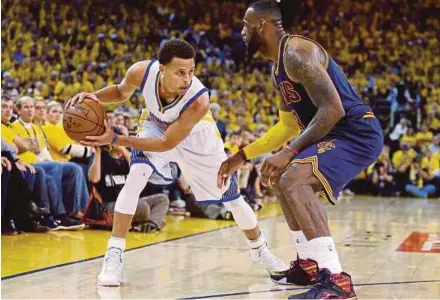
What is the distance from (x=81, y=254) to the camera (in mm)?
5762

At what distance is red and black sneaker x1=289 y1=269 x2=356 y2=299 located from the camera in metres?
3.74

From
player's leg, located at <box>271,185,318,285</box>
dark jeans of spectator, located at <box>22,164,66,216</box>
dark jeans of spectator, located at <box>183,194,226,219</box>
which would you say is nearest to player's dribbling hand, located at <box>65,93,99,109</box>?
player's leg, located at <box>271,185,318,285</box>

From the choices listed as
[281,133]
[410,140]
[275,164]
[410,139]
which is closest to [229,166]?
[275,164]

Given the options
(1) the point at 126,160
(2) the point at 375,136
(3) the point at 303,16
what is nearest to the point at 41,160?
(1) the point at 126,160

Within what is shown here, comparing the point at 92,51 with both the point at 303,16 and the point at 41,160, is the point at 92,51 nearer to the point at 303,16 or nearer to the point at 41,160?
the point at 303,16

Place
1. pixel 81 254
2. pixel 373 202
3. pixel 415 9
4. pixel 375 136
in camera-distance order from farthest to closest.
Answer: pixel 415 9 < pixel 373 202 < pixel 81 254 < pixel 375 136

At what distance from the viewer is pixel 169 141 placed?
4.37 m

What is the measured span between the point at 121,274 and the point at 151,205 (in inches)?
128

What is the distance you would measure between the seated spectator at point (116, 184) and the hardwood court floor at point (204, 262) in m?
0.24

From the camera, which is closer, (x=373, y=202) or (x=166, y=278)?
(x=166, y=278)

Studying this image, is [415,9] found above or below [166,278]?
above

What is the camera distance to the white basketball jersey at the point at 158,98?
4.59 m

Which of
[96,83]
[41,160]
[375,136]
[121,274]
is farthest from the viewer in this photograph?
[96,83]

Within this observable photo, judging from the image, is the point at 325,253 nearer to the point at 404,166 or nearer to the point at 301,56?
the point at 301,56
